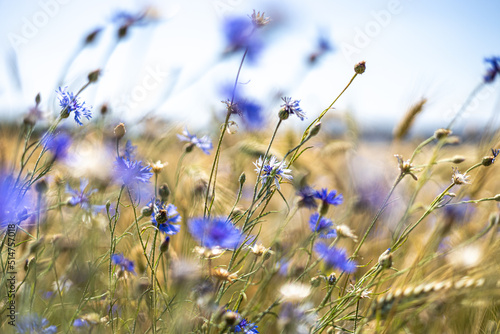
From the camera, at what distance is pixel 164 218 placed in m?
0.68

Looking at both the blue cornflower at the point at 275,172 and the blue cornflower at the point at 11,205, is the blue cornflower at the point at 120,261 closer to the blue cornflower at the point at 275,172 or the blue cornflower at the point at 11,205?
the blue cornflower at the point at 11,205

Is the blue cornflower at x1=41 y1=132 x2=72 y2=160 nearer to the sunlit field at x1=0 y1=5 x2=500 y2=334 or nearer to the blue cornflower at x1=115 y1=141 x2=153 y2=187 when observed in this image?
the sunlit field at x1=0 y1=5 x2=500 y2=334

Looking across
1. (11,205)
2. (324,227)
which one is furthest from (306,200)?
→ (11,205)

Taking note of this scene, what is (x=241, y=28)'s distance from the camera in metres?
0.90

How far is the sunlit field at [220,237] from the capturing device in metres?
0.67

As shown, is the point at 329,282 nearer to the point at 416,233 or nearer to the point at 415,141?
the point at 416,233

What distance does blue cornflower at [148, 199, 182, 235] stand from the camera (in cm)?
67

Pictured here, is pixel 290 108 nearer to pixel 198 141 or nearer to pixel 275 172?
pixel 275 172

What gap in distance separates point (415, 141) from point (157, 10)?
63.8 inches

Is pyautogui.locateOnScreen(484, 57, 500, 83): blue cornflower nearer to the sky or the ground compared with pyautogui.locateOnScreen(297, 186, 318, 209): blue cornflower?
nearer to the sky

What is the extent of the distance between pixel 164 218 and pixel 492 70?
1022mm

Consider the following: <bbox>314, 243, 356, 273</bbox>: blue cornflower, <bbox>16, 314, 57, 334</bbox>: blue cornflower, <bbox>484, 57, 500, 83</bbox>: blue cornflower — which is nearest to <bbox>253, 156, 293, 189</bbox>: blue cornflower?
<bbox>314, 243, 356, 273</bbox>: blue cornflower

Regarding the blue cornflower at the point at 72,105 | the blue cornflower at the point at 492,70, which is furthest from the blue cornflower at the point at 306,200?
the blue cornflower at the point at 492,70

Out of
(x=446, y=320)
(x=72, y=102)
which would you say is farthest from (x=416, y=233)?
(x=72, y=102)
